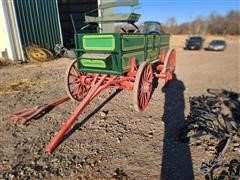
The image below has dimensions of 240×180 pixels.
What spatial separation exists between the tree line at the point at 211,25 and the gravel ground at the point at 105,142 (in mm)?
54714

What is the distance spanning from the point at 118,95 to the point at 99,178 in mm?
3640

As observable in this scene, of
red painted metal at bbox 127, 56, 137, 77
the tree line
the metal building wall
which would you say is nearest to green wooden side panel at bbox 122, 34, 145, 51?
red painted metal at bbox 127, 56, 137, 77

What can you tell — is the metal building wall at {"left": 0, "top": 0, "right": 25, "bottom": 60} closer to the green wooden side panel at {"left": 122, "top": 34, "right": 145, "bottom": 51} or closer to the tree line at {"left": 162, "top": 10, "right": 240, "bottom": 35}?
the green wooden side panel at {"left": 122, "top": 34, "right": 145, "bottom": 51}

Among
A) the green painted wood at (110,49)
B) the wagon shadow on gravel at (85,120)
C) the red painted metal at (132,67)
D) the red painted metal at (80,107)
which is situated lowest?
the wagon shadow on gravel at (85,120)

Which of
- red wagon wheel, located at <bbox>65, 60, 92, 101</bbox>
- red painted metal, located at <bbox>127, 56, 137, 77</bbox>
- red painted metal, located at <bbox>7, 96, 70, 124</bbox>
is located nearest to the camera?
red painted metal, located at <bbox>7, 96, 70, 124</bbox>

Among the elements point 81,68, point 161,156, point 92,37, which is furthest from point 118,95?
point 161,156

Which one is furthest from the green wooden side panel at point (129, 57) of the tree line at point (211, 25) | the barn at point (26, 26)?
the tree line at point (211, 25)

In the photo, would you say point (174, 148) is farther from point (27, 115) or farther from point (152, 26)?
point (152, 26)

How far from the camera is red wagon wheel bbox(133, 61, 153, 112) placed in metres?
5.03

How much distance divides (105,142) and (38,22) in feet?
32.3

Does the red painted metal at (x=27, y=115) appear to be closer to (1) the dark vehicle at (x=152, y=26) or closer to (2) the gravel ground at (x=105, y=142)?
(2) the gravel ground at (x=105, y=142)

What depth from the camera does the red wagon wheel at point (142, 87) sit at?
5027mm

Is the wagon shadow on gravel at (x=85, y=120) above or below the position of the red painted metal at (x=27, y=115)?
below

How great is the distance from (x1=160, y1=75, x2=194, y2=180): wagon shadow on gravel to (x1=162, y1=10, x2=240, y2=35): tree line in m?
54.7
